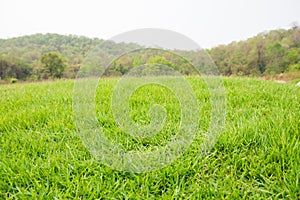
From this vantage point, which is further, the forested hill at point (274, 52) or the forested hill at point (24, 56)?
the forested hill at point (274, 52)

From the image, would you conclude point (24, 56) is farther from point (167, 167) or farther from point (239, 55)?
point (167, 167)

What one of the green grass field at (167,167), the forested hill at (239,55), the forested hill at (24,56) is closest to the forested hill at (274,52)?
the forested hill at (239,55)

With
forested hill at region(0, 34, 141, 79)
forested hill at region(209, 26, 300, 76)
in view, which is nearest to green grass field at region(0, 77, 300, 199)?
forested hill at region(0, 34, 141, 79)

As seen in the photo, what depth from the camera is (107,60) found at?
→ 5.20ft

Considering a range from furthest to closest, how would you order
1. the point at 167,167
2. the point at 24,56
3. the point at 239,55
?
the point at 24,56
the point at 239,55
the point at 167,167

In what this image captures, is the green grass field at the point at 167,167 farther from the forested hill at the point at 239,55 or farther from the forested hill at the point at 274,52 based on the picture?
the forested hill at the point at 274,52

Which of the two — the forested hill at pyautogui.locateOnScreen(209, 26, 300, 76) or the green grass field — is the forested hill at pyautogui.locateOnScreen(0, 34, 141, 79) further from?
the forested hill at pyautogui.locateOnScreen(209, 26, 300, 76)

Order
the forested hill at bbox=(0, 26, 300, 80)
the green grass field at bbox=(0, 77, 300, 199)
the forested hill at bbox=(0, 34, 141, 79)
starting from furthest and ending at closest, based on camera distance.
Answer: the forested hill at bbox=(0, 26, 300, 80) → the forested hill at bbox=(0, 34, 141, 79) → the green grass field at bbox=(0, 77, 300, 199)

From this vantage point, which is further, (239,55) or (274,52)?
(274,52)

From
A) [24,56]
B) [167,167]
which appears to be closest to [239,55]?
[167,167]

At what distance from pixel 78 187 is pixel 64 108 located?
1.16m

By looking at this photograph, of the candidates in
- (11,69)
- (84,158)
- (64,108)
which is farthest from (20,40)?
(84,158)

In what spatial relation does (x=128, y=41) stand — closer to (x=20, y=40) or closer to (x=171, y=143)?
(x=171, y=143)

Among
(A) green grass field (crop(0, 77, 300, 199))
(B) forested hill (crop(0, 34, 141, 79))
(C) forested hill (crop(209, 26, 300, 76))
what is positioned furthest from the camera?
(C) forested hill (crop(209, 26, 300, 76))
